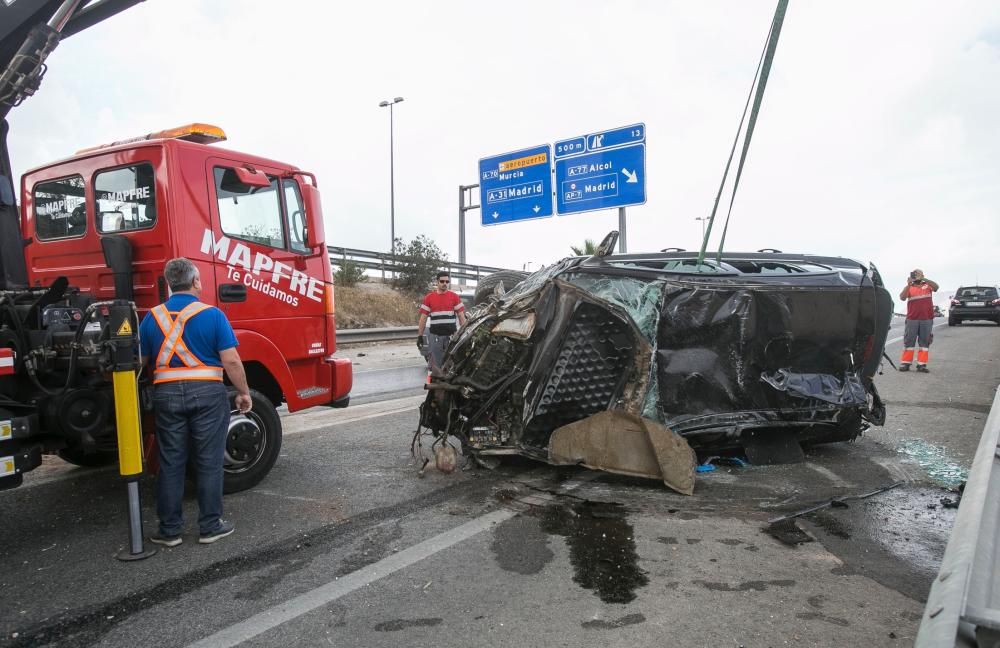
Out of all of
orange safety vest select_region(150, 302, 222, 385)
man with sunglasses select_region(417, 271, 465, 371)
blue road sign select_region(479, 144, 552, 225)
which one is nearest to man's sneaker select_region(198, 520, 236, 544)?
orange safety vest select_region(150, 302, 222, 385)

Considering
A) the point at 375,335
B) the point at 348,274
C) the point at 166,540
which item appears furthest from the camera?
the point at 348,274

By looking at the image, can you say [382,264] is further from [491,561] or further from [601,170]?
[491,561]

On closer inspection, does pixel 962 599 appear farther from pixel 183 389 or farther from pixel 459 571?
pixel 183 389

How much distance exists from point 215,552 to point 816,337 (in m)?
4.29

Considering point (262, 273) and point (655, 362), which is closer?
point (655, 362)

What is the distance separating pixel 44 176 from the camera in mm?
4941

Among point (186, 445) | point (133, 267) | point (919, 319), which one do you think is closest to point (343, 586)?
point (186, 445)

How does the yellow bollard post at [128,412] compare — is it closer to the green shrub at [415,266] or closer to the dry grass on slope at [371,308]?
the dry grass on slope at [371,308]

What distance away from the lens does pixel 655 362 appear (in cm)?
451

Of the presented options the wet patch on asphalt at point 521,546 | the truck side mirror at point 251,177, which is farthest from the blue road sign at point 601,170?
the wet patch on asphalt at point 521,546

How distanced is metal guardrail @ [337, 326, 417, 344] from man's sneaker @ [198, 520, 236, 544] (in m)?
12.7

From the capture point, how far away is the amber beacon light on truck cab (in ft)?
11.7

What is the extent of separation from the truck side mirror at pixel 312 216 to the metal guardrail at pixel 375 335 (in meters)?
11.3

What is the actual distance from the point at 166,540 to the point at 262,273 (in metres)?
1.93
